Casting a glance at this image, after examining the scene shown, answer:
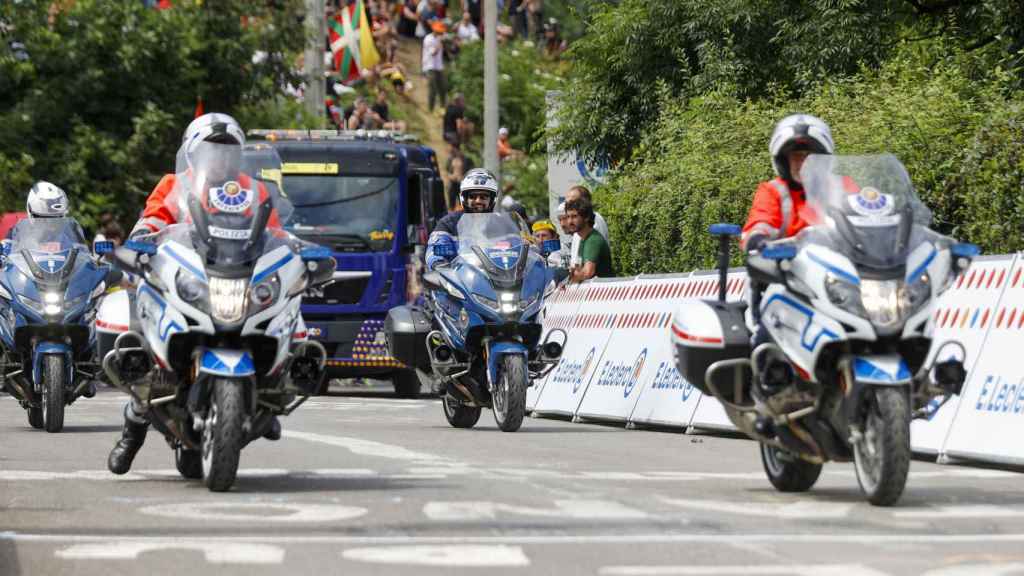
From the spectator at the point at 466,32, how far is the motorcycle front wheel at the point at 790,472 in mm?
42863

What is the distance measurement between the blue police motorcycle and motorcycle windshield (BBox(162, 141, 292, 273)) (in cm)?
542

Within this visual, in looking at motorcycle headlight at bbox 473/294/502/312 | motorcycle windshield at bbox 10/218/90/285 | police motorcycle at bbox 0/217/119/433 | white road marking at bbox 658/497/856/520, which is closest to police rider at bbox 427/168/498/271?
motorcycle headlight at bbox 473/294/502/312

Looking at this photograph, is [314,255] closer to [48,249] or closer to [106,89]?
[48,249]

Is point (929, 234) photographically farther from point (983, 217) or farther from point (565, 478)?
point (983, 217)

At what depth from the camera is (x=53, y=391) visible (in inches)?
659

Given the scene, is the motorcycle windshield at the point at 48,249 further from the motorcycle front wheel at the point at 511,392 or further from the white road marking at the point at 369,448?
the motorcycle front wheel at the point at 511,392

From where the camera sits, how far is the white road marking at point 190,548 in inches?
320

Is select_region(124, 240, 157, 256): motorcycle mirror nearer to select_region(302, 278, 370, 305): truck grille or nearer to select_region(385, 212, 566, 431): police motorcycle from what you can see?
select_region(385, 212, 566, 431): police motorcycle

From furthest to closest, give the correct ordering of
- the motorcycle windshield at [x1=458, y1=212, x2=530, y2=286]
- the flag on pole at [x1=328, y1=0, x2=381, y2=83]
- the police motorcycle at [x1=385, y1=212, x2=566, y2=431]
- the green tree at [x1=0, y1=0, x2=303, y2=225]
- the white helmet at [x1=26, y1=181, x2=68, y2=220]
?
the flag on pole at [x1=328, y1=0, x2=381, y2=83], the green tree at [x1=0, y1=0, x2=303, y2=225], the white helmet at [x1=26, y1=181, x2=68, y2=220], the motorcycle windshield at [x1=458, y1=212, x2=530, y2=286], the police motorcycle at [x1=385, y1=212, x2=566, y2=431]

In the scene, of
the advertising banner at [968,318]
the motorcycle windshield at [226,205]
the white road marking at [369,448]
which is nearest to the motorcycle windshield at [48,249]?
the white road marking at [369,448]

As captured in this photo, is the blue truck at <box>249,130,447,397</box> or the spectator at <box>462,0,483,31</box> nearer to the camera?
the blue truck at <box>249,130,447,397</box>

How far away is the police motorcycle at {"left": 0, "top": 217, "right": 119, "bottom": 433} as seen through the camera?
17047 millimetres

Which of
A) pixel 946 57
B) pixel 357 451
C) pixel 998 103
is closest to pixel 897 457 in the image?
pixel 357 451

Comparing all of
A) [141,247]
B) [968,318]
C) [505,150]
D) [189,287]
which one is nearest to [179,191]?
[141,247]
